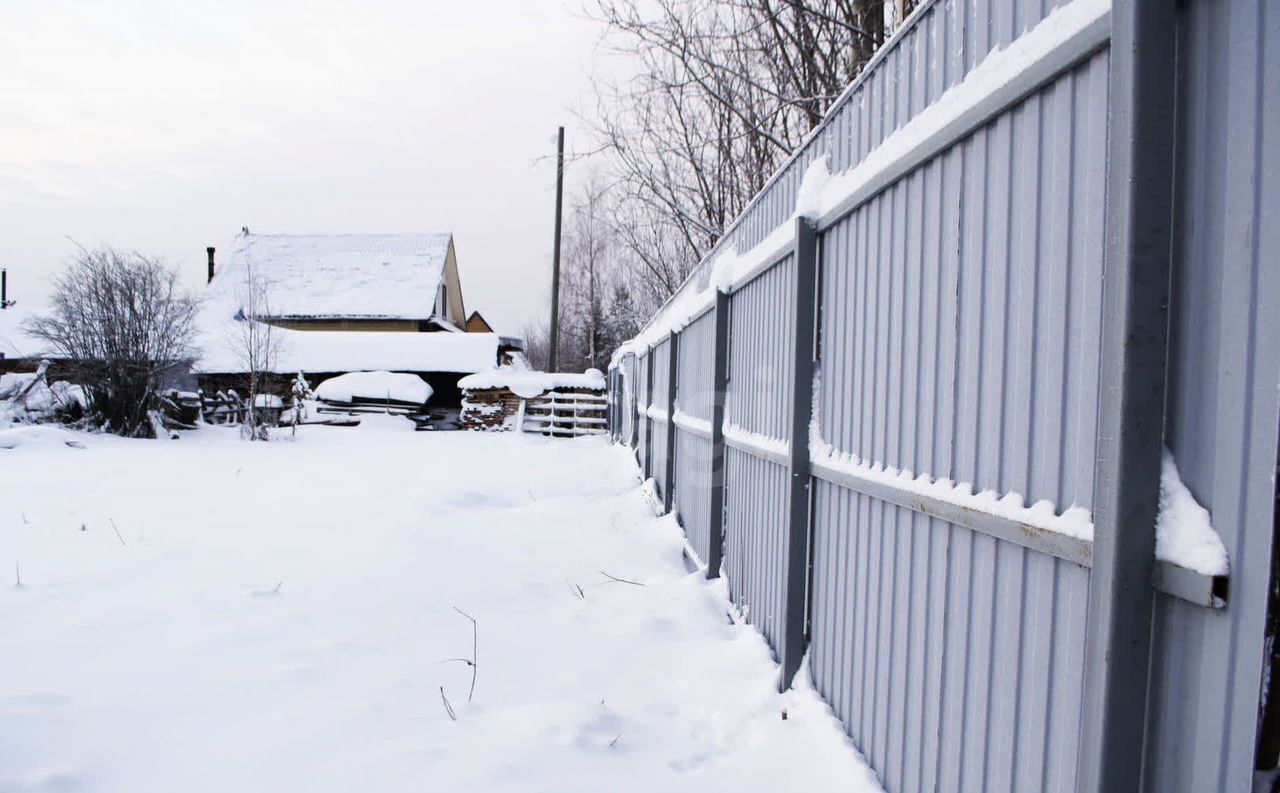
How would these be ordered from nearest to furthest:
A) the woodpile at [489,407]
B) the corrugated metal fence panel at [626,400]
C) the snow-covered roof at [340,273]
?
the corrugated metal fence panel at [626,400] → the woodpile at [489,407] → the snow-covered roof at [340,273]

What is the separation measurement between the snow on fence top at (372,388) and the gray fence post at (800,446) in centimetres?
1893

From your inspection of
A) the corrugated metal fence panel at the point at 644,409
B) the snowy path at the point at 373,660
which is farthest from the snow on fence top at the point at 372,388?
the snowy path at the point at 373,660

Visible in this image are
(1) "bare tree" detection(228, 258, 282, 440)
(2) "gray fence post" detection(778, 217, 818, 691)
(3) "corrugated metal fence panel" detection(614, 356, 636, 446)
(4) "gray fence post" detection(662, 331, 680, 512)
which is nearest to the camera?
(2) "gray fence post" detection(778, 217, 818, 691)

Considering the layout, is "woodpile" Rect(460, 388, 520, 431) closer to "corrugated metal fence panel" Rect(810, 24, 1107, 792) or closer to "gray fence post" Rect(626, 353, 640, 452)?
"gray fence post" Rect(626, 353, 640, 452)

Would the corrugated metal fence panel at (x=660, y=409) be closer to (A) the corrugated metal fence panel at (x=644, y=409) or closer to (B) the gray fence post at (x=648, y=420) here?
(B) the gray fence post at (x=648, y=420)

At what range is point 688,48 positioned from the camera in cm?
928

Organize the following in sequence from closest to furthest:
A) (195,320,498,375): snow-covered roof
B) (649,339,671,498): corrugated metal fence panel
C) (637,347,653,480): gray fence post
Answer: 1. (649,339,671,498): corrugated metal fence panel
2. (637,347,653,480): gray fence post
3. (195,320,498,375): snow-covered roof

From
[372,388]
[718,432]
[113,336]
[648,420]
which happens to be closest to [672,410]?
[718,432]

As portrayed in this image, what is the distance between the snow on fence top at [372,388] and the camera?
20.3m

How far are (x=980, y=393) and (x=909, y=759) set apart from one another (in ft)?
3.24

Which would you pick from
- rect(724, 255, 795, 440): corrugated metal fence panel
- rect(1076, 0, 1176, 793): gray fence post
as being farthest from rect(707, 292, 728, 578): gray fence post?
rect(1076, 0, 1176, 793): gray fence post

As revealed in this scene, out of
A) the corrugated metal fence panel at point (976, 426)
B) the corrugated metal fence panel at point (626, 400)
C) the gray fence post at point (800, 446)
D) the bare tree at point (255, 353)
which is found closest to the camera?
the corrugated metal fence panel at point (976, 426)

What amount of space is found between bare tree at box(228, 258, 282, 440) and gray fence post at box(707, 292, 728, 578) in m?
12.5

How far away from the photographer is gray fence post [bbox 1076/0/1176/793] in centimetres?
104
